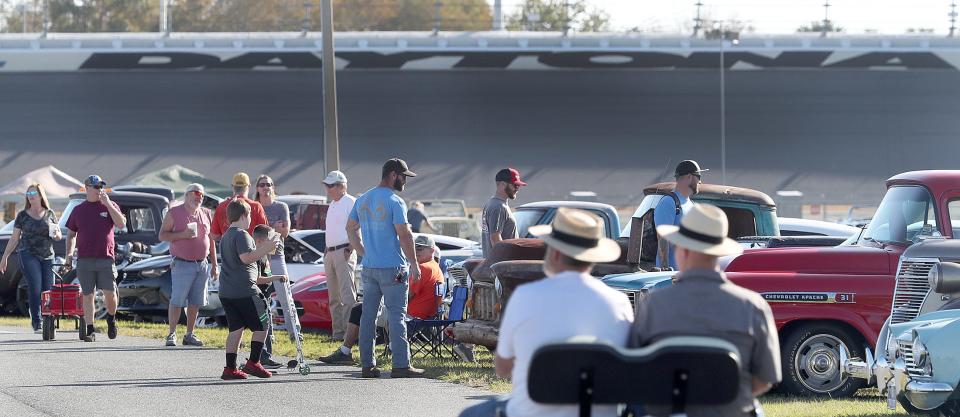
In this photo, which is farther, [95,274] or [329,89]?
[329,89]

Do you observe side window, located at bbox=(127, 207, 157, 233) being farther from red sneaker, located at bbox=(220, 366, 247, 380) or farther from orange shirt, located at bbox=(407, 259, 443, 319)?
red sneaker, located at bbox=(220, 366, 247, 380)

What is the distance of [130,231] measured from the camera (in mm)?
18641

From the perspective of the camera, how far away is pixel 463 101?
53062mm

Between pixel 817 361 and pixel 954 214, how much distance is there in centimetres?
166

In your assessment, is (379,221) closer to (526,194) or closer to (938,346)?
(938,346)

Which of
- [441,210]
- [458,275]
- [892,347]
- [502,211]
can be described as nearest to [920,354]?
[892,347]

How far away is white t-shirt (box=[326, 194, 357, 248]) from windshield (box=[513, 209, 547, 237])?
3518 mm

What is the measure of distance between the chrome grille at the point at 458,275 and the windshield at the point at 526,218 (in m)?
3.93

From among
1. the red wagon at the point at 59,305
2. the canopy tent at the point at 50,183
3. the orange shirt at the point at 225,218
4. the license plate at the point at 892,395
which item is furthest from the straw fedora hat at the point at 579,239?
the canopy tent at the point at 50,183

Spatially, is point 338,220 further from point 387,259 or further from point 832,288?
point 832,288

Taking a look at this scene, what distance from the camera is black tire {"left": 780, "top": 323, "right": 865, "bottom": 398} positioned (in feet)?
33.7

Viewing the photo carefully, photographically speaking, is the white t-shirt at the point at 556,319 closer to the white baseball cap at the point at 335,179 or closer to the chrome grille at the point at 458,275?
the chrome grille at the point at 458,275

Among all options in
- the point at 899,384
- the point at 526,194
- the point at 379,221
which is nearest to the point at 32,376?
the point at 379,221

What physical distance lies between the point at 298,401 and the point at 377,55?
4367cm
